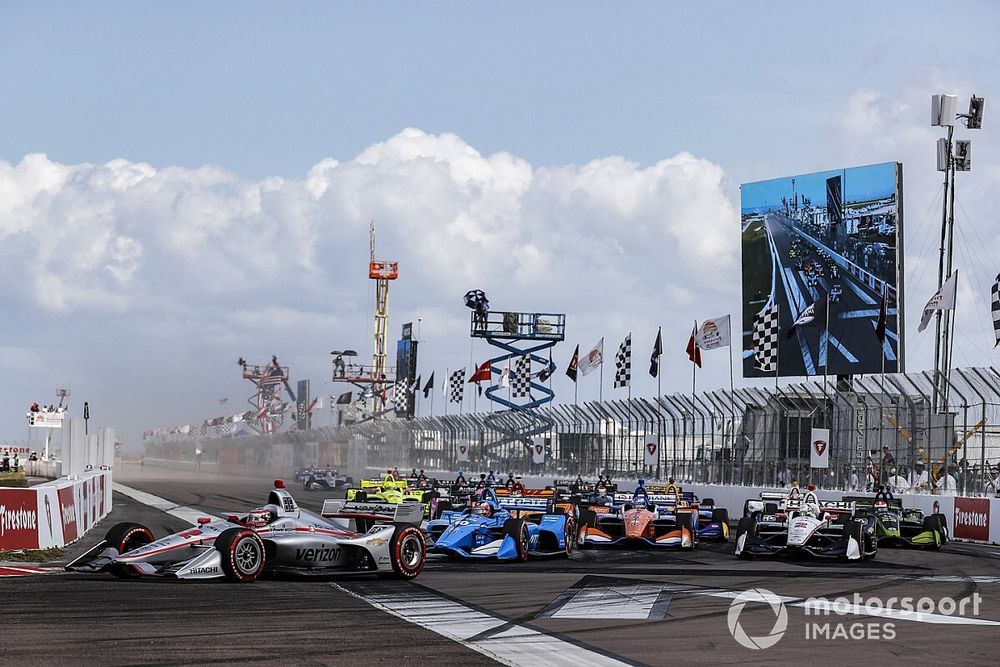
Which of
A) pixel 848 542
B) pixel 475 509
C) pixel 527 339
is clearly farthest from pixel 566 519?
pixel 527 339

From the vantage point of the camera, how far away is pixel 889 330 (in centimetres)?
4400

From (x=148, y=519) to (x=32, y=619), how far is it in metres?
18.8

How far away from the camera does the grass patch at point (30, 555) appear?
1714 cm

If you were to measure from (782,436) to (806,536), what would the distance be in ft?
51.4

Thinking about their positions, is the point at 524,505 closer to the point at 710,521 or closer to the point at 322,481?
the point at 710,521

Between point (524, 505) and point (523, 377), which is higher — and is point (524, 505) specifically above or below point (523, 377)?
below

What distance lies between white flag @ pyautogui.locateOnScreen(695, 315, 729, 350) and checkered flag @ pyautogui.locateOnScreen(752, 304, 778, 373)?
1436mm

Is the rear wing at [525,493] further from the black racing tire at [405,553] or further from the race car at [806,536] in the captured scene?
the black racing tire at [405,553]

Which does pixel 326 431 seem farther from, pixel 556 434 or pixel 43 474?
pixel 556 434

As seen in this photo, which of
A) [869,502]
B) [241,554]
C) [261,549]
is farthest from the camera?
[869,502]

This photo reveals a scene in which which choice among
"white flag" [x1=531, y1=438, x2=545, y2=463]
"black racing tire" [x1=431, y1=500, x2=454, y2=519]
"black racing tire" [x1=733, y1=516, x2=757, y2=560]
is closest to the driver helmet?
"black racing tire" [x1=733, y1=516, x2=757, y2=560]

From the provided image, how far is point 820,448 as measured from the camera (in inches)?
1205

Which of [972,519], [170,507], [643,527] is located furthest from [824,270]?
[643,527]

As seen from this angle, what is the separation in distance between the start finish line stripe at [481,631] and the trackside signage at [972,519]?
48.7 ft
